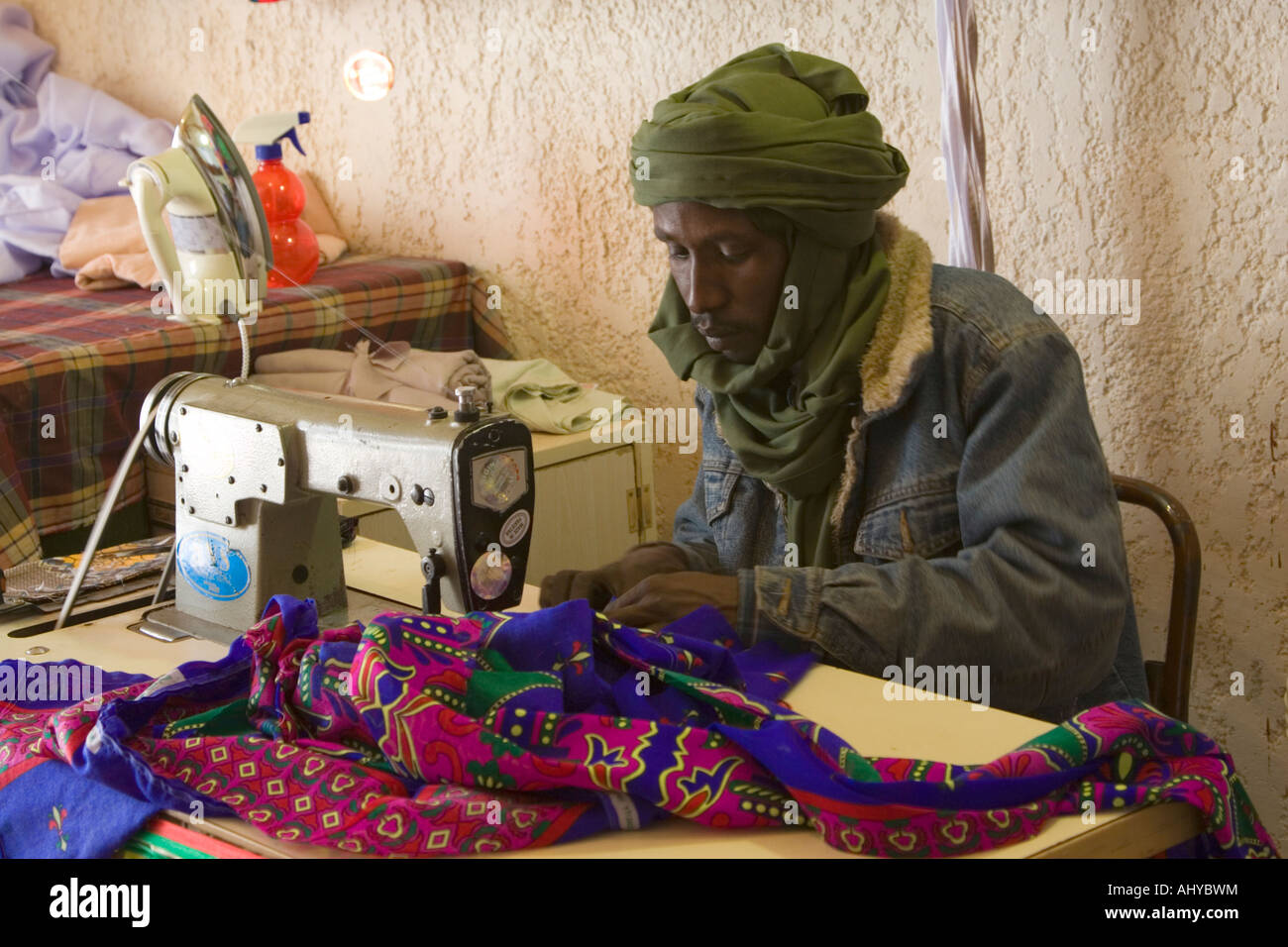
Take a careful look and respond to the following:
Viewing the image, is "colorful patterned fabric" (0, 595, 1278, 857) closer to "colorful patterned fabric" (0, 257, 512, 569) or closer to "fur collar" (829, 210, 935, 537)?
"fur collar" (829, 210, 935, 537)

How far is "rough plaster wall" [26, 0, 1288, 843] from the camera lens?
1916mm

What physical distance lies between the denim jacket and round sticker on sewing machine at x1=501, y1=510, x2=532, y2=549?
0.72ft

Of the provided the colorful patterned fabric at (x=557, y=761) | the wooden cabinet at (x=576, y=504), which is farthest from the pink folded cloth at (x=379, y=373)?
the colorful patterned fabric at (x=557, y=761)

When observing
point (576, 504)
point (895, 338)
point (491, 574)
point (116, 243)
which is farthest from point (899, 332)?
point (116, 243)

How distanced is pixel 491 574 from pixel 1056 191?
1.21 m

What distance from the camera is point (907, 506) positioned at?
1510mm

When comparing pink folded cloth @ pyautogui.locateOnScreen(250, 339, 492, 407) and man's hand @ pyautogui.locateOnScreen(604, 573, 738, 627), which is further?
pink folded cloth @ pyautogui.locateOnScreen(250, 339, 492, 407)

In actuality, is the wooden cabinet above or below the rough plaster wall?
below

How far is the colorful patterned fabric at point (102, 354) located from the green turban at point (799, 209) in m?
1.12

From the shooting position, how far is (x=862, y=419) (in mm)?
1527

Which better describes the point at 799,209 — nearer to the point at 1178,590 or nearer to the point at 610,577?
the point at 610,577

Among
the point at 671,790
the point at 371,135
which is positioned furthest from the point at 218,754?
the point at 371,135

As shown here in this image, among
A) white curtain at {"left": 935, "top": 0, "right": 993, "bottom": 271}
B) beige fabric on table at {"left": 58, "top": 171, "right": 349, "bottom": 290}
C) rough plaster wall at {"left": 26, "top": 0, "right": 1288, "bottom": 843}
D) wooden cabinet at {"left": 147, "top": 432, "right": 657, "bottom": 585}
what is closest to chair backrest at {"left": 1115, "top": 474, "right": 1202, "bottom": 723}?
rough plaster wall at {"left": 26, "top": 0, "right": 1288, "bottom": 843}
